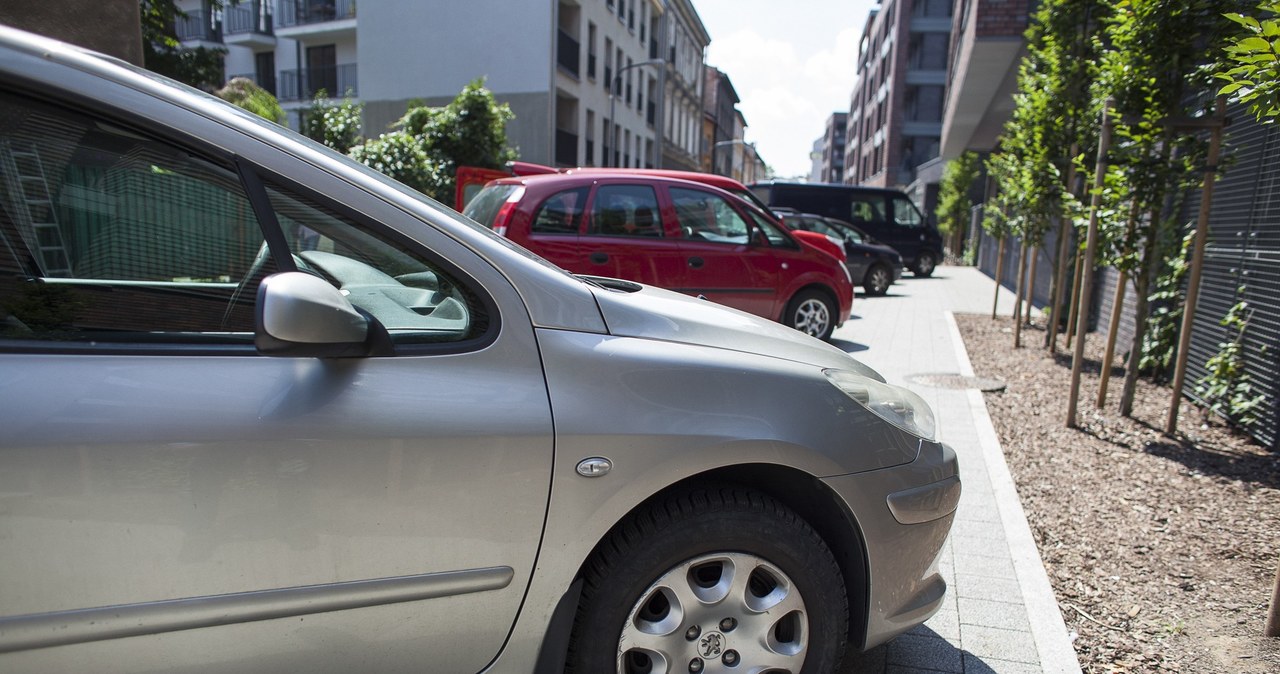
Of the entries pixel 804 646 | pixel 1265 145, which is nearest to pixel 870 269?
pixel 1265 145

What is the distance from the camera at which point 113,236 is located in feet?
5.99

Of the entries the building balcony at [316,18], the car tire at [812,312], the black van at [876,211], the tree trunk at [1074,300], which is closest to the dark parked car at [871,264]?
the black van at [876,211]

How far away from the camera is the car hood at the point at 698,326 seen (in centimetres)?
212

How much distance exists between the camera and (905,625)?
239 cm

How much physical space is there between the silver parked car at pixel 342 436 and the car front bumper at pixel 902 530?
0.02 meters

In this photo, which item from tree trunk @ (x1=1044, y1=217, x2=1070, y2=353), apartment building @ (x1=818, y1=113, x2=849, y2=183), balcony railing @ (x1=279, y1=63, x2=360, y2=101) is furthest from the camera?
apartment building @ (x1=818, y1=113, x2=849, y2=183)

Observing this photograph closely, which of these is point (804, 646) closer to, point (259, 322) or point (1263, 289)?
point (259, 322)

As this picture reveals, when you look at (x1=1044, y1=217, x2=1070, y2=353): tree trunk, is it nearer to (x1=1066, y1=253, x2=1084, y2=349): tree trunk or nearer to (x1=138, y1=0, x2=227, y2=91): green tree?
(x1=1066, y1=253, x2=1084, y2=349): tree trunk

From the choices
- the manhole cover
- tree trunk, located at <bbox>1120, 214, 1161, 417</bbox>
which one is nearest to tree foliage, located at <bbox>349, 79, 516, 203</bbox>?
the manhole cover

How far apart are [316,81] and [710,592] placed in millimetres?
36690

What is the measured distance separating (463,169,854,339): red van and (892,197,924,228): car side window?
15674mm

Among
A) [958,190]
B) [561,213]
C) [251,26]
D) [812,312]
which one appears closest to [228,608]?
[561,213]

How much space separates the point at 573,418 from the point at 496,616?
0.51 metres

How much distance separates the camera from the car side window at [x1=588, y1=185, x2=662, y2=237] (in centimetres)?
754
